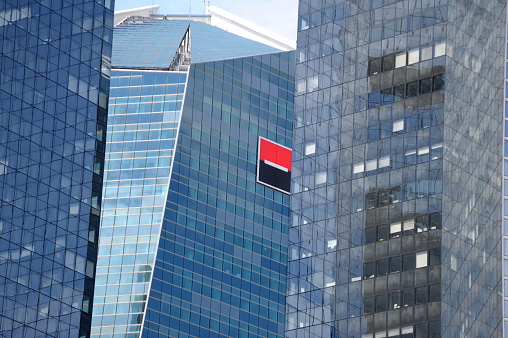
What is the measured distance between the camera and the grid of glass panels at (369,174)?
12862cm

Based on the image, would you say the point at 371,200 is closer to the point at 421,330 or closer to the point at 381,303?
the point at 381,303

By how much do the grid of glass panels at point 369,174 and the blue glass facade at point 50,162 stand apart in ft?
68.9

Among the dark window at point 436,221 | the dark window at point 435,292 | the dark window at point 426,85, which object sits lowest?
the dark window at point 435,292

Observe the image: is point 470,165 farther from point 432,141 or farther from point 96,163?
point 96,163

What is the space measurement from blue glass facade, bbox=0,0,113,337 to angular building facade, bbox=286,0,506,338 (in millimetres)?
21288

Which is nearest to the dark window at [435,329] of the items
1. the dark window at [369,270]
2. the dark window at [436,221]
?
the dark window at [369,270]

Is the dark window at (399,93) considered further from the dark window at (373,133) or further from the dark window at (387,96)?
the dark window at (373,133)

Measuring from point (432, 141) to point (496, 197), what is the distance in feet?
27.7

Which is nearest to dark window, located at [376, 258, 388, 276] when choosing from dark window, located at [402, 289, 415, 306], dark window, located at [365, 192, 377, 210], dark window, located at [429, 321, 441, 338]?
dark window, located at [402, 289, 415, 306]

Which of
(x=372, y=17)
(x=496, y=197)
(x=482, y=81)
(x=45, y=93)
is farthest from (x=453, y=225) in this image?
(x=45, y=93)

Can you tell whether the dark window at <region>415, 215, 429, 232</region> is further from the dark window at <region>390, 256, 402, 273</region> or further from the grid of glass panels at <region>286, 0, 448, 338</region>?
the dark window at <region>390, 256, 402, 273</region>

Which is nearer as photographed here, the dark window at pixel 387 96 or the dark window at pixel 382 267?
the dark window at pixel 382 267

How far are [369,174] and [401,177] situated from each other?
3959 millimetres

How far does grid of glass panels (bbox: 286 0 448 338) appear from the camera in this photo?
128625 millimetres
